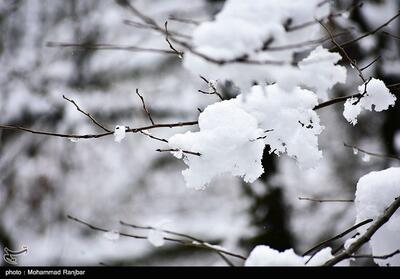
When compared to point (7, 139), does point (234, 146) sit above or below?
above

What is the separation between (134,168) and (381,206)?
17.1 ft

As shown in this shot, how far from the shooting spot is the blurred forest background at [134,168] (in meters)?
5.98

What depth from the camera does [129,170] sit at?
6.32 m

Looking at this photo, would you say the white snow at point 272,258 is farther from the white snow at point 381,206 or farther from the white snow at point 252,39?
the white snow at point 252,39

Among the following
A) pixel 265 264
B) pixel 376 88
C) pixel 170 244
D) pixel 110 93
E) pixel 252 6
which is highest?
pixel 252 6

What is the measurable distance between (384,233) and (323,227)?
4.82 m

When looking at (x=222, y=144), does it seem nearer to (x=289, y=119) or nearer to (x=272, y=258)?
(x=289, y=119)

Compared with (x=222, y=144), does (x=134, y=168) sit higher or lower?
lower

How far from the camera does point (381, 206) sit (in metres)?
1.43

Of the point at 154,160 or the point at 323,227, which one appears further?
the point at 154,160

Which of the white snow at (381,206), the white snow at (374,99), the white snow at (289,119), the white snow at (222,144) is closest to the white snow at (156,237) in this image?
the white snow at (222,144)

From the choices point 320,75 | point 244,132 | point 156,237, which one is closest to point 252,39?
point 320,75
